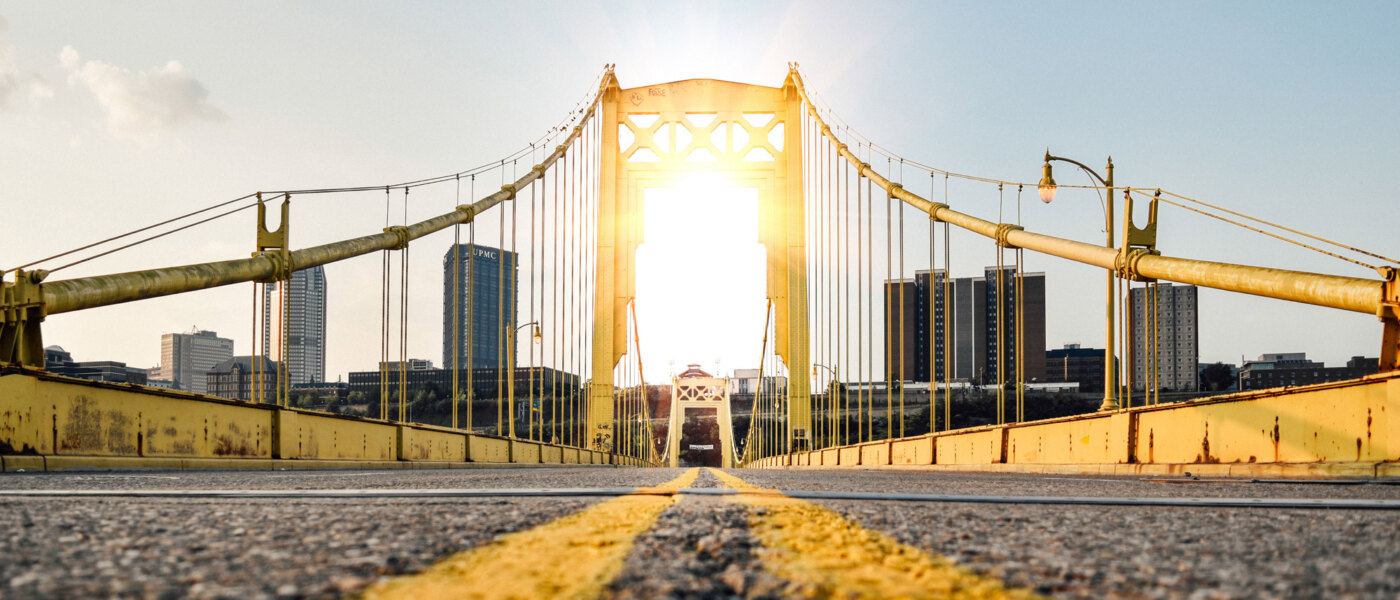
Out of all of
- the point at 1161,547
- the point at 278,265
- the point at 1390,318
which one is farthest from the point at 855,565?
the point at 278,265

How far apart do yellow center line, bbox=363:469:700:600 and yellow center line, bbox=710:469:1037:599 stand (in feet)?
0.98

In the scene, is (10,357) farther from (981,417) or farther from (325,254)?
(981,417)

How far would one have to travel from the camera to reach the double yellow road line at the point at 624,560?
1554 mm

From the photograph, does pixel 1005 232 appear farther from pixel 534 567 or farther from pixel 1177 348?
pixel 1177 348

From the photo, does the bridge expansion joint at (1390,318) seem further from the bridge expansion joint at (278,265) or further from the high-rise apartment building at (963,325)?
the high-rise apartment building at (963,325)

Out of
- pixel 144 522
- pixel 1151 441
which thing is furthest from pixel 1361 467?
pixel 144 522

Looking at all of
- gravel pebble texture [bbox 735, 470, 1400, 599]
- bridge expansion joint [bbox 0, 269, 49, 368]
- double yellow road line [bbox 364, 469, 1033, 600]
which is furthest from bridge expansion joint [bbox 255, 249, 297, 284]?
double yellow road line [bbox 364, 469, 1033, 600]

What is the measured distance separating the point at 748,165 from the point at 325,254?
23831 mm

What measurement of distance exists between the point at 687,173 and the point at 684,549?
1408 inches

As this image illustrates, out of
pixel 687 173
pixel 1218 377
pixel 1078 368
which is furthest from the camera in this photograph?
pixel 1078 368

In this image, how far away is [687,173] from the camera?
37.4 metres

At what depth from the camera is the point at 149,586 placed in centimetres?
159

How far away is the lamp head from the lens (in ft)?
58.1

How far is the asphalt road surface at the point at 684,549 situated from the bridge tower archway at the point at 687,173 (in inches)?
1239
